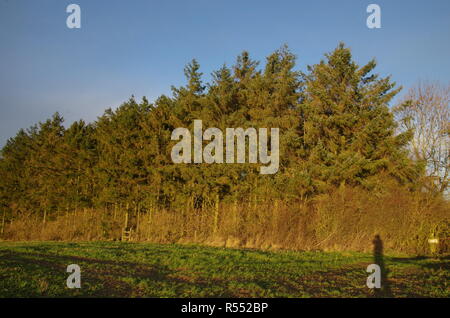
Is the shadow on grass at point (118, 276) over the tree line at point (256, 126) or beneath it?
beneath

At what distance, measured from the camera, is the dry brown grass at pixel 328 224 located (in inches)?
725

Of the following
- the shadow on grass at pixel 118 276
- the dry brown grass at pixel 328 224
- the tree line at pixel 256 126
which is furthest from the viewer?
the tree line at pixel 256 126

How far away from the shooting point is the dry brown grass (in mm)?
18406

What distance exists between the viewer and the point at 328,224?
65.5 ft

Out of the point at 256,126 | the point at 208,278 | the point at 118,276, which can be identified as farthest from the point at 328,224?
the point at 118,276

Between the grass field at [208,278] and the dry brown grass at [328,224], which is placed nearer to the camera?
the grass field at [208,278]

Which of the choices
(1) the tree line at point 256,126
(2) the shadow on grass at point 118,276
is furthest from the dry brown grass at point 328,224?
(2) the shadow on grass at point 118,276

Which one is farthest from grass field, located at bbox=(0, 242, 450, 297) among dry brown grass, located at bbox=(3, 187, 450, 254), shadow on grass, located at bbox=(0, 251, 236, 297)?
dry brown grass, located at bbox=(3, 187, 450, 254)

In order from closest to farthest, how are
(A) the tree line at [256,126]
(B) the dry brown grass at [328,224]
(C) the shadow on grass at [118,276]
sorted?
(C) the shadow on grass at [118,276]
(B) the dry brown grass at [328,224]
(A) the tree line at [256,126]

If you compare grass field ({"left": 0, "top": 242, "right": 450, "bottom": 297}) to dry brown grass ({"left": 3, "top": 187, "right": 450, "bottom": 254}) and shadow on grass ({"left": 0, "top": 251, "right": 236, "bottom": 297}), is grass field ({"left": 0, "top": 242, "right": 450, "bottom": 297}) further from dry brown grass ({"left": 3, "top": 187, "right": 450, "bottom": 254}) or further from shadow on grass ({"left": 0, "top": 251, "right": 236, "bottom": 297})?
dry brown grass ({"left": 3, "top": 187, "right": 450, "bottom": 254})

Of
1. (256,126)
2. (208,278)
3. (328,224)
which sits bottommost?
(208,278)

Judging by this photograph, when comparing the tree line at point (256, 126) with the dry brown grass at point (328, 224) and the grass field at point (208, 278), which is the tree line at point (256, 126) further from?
the grass field at point (208, 278)

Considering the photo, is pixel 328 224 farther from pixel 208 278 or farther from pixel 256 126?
pixel 208 278
